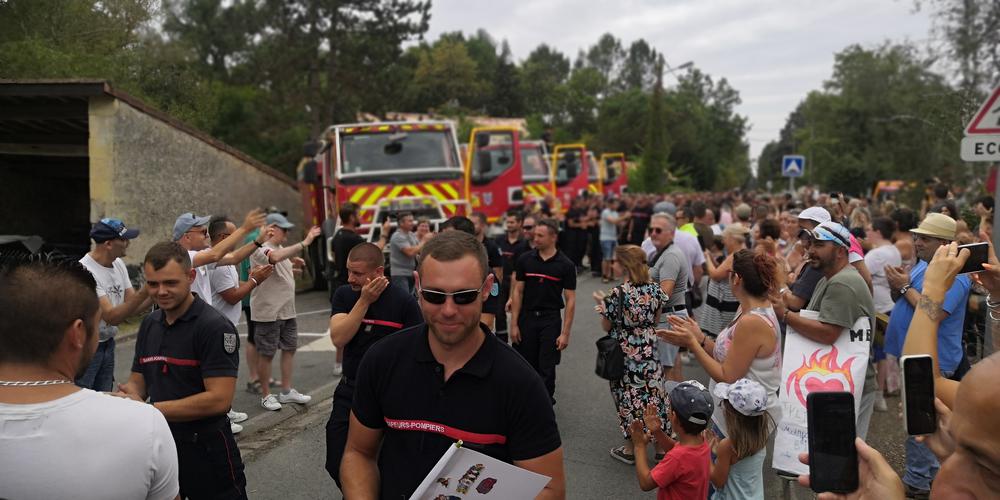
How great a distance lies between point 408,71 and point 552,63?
76337mm

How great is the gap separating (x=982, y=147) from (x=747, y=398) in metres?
2.86

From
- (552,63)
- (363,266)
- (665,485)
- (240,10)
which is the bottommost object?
(665,485)

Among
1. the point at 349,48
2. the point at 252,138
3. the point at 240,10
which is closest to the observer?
the point at 349,48

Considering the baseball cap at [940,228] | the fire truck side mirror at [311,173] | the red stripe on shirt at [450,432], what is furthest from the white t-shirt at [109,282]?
the fire truck side mirror at [311,173]

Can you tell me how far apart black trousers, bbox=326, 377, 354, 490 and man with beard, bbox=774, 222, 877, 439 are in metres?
2.54

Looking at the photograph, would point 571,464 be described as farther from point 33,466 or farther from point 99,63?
point 99,63

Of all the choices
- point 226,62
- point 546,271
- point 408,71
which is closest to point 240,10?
point 226,62

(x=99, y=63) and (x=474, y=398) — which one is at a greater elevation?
(x=99, y=63)

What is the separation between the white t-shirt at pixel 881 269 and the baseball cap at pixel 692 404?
4152mm

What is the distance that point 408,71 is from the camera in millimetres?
28625

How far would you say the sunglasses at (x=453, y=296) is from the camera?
2.22 m

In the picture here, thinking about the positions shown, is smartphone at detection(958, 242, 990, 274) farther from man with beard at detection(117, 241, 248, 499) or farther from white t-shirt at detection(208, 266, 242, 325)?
white t-shirt at detection(208, 266, 242, 325)

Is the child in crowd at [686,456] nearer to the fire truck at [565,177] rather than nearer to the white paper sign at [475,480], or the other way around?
the white paper sign at [475,480]

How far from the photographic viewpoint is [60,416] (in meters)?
1.85
